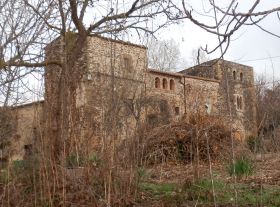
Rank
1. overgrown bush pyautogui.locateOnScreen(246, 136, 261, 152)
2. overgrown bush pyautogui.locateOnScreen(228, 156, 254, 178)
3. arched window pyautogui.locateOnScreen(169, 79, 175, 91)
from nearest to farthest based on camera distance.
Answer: overgrown bush pyautogui.locateOnScreen(246, 136, 261, 152)
overgrown bush pyautogui.locateOnScreen(228, 156, 254, 178)
arched window pyautogui.locateOnScreen(169, 79, 175, 91)

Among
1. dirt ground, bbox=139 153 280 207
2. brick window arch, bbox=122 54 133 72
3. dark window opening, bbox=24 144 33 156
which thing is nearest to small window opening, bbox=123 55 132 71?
brick window arch, bbox=122 54 133 72

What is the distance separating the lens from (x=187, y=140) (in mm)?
11125

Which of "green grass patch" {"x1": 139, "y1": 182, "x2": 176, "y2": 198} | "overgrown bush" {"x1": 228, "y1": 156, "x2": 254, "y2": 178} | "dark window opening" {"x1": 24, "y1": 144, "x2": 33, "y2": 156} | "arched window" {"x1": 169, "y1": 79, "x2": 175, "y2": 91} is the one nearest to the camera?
"dark window opening" {"x1": 24, "y1": 144, "x2": 33, "y2": 156}

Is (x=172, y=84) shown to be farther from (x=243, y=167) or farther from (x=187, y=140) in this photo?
(x=243, y=167)

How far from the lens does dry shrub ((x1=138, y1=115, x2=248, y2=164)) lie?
1067cm

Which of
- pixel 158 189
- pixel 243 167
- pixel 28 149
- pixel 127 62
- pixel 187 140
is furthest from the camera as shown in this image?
pixel 187 140

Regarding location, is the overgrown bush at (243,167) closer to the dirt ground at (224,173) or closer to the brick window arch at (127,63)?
the dirt ground at (224,173)

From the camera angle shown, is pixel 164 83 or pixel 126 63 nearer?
pixel 126 63

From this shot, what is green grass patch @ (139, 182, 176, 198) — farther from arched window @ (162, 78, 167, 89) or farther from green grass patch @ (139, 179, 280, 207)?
arched window @ (162, 78, 167, 89)

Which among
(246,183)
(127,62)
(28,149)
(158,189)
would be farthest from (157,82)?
(28,149)

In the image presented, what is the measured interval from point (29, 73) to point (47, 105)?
2452mm

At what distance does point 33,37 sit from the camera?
25.3 feet

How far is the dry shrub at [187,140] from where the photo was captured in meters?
10.7

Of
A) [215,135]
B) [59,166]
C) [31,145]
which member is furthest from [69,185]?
[215,135]
